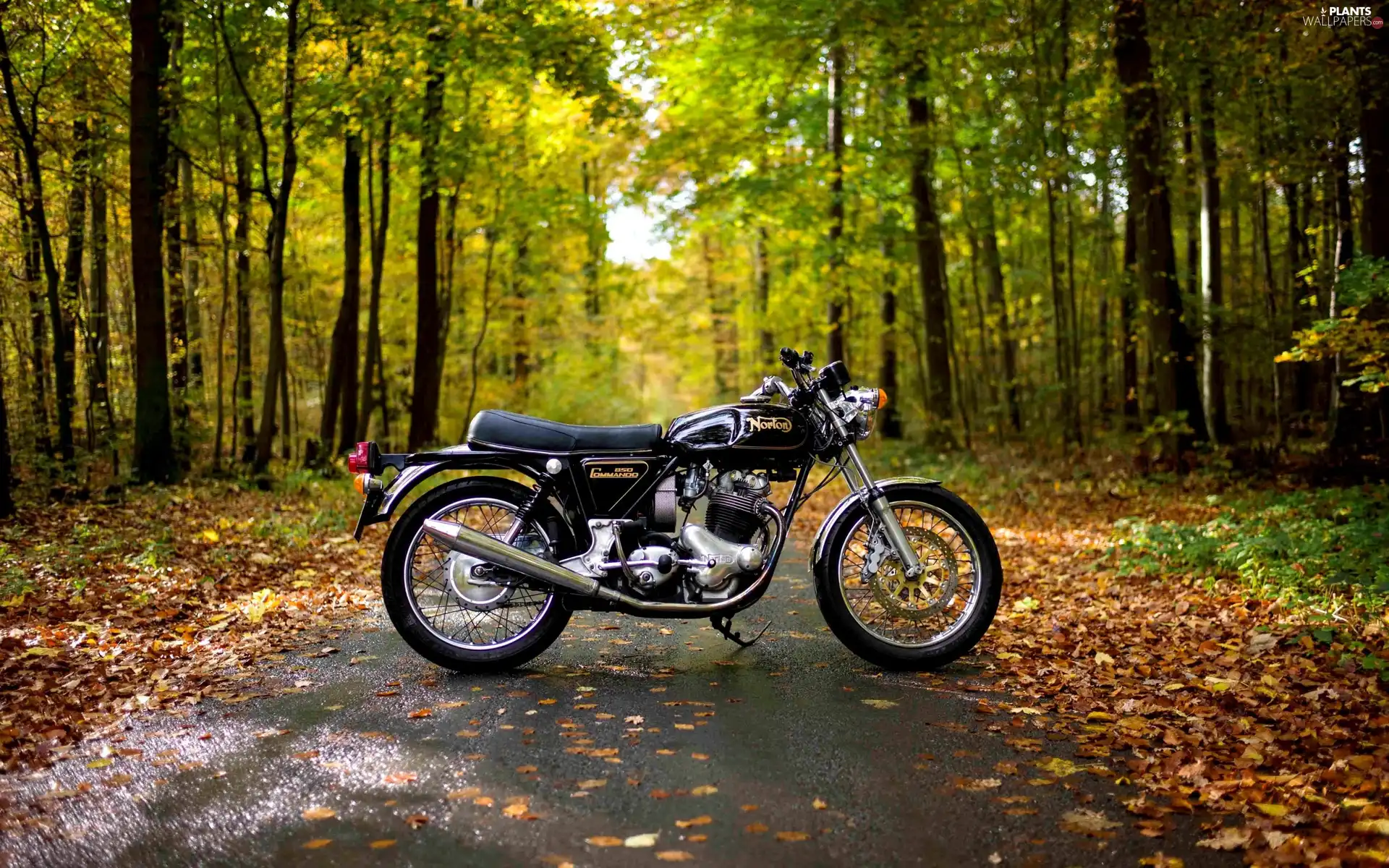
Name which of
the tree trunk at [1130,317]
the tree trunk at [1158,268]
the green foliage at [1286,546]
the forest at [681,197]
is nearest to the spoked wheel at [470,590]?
the green foliage at [1286,546]

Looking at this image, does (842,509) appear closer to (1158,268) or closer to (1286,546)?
(1286,546)

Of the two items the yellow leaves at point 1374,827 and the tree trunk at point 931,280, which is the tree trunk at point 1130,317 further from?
the yellow leaves at point 1374,827

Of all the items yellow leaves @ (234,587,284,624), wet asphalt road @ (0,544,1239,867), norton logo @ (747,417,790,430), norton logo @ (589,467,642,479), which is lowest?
wet asphalt road @ (0,544,1239,867)

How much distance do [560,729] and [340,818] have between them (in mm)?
1048

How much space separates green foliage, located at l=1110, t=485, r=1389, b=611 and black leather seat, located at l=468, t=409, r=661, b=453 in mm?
3790

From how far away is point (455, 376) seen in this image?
24.8 m

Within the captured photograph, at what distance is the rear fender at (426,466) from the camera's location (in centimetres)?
471

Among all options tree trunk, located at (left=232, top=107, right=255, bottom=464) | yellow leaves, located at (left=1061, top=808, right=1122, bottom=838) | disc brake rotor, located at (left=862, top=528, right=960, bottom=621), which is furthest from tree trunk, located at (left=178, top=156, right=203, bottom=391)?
yellow leaves, located at (left=1061, top=808, right=1122, bottom=838)

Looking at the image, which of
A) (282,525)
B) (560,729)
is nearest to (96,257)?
(282,525)

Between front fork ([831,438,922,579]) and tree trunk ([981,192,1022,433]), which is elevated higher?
tree trunk ([981,192,1022,433])

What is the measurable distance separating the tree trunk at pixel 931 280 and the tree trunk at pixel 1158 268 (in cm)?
510

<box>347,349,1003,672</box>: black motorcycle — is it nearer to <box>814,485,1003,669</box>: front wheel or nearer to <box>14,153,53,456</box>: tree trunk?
<box>814,485,1003,669</box>: front wheel

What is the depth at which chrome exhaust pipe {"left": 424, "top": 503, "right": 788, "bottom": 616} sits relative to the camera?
15.5ft

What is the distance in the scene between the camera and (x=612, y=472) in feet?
16.0
